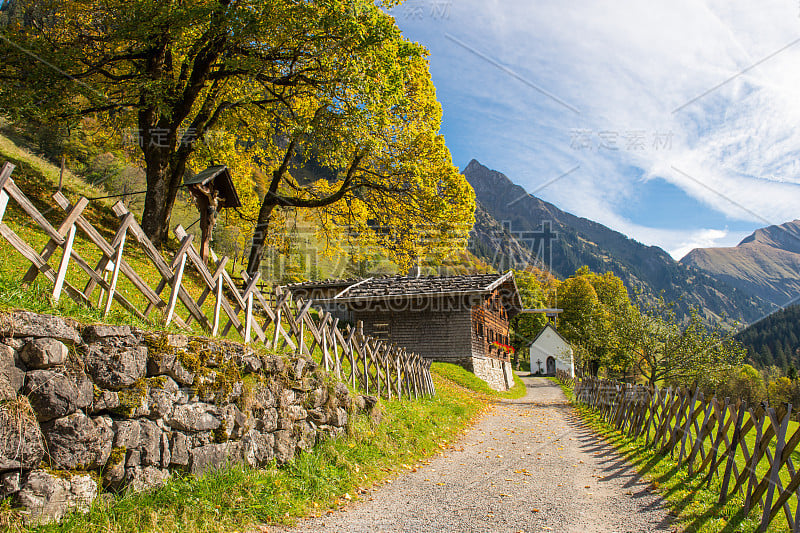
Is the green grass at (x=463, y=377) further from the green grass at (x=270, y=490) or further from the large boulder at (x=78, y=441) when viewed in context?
the large boulder at (x=78, y=441)

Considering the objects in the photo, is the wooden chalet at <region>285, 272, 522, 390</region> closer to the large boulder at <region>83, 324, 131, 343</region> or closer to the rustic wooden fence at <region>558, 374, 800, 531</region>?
the rustic wooden fence at <region>558, 374, 800, 531</region>

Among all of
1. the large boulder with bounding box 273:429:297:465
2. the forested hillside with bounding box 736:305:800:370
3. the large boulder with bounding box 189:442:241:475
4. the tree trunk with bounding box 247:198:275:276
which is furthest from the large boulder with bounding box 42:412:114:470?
the forested hillside with bounding box 736:305:800:370

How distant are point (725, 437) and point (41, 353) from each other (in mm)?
8476

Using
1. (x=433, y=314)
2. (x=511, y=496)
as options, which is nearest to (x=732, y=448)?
(x=511, y=496)

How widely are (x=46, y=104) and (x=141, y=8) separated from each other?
14.4 ft

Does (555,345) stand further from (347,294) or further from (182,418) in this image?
(182,418)

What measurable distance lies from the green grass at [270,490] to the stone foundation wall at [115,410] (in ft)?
Result: 0.48

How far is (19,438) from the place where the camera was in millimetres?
3537

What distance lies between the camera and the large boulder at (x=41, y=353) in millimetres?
3714

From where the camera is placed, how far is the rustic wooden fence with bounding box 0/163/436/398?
4.60 m

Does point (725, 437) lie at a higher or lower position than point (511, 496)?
higher

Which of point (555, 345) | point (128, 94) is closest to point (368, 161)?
point (128, 94)

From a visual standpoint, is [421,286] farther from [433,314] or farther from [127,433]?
[127,433]

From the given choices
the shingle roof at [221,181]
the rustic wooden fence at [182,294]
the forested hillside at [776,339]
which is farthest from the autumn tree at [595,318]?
the forested hillside at [776,339]
